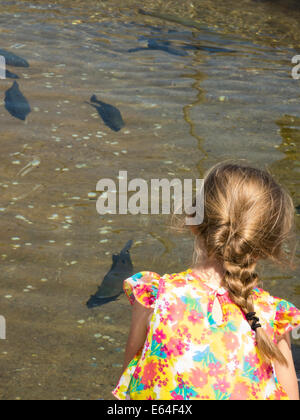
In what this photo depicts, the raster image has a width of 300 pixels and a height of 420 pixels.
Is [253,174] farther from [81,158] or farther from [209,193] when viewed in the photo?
[81,158]

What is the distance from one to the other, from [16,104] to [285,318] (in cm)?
483

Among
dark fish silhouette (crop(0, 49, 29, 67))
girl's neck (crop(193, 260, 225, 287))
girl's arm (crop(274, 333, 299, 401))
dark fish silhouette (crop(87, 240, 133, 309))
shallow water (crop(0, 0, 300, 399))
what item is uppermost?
girl's neck (crop(193, 260, 225, 287))

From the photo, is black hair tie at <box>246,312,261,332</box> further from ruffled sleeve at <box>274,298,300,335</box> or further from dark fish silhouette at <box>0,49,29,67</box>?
dark fish silhouette at <box>0,49,29,67</box>

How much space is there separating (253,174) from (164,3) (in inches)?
A: 435

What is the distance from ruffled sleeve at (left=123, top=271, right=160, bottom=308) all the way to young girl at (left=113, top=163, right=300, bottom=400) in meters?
0.05

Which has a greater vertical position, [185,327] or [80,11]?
[185,327]

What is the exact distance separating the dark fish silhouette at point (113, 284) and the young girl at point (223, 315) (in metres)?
1.55

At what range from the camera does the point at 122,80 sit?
26.3ft

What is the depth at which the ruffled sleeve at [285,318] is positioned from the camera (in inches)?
90.9

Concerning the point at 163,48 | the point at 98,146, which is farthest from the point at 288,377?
the point at 163,48

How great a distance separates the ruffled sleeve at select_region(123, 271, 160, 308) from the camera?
229cm

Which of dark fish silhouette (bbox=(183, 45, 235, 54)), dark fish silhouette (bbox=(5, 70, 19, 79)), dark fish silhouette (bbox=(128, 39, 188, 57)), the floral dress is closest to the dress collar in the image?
the floral dress

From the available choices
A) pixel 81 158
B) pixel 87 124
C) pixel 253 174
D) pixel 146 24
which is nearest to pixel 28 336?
pixel 253 174

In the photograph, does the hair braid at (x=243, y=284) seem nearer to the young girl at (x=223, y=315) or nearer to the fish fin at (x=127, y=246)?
the young girl at (x=223, y=315)
